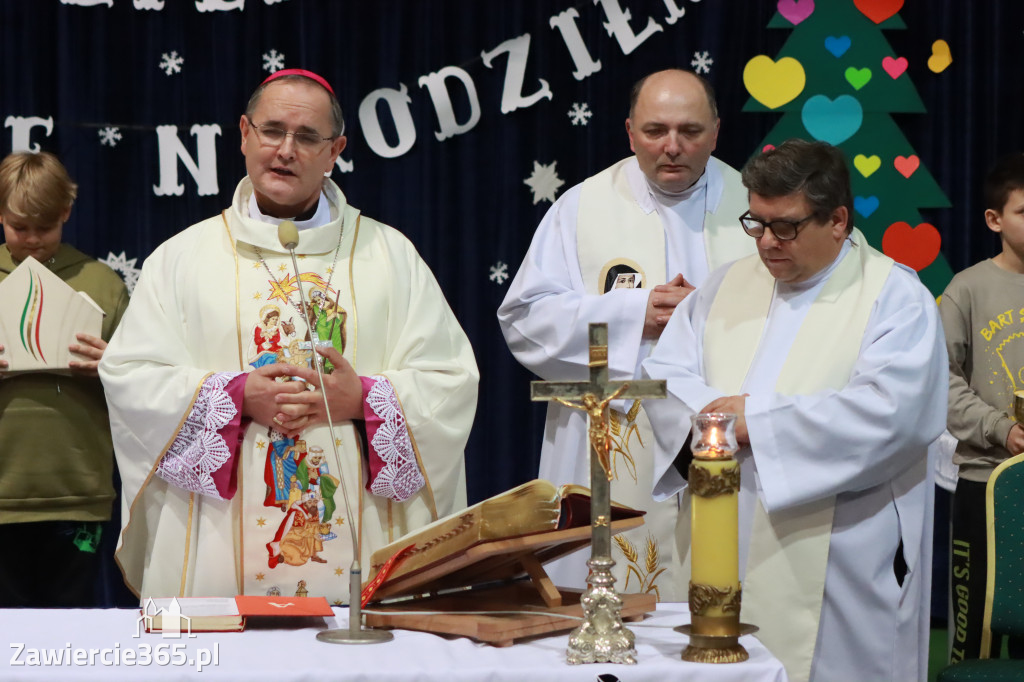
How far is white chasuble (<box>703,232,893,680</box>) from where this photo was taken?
3.28 meters

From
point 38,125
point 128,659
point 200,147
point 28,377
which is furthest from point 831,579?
point 38,125

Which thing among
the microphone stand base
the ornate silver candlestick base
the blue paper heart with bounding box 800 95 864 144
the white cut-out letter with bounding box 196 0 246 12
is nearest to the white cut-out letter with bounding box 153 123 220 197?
the white cut-out letter with bounding box 196 0 246 12

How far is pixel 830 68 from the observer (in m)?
5.87

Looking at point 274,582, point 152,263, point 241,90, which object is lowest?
point 274,582

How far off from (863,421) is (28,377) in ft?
8.32

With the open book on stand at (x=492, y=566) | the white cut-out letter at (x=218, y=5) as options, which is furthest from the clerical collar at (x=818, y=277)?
the white cut-out letter at (x=218, y=5)

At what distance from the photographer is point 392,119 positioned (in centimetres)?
569

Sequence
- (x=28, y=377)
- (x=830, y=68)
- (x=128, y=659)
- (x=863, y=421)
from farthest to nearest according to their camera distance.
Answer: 1. (x=830, y=68)
2. (x=28, y=377)
3. (x=863, y=421)
4. (x=128, y=659)

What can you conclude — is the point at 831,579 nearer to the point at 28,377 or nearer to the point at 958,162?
the point at 28,377

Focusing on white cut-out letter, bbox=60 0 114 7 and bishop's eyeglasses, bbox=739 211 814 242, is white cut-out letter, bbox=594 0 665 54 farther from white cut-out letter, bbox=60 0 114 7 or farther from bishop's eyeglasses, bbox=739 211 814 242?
bishop's eyeglasses, bbox=739 211 814 242

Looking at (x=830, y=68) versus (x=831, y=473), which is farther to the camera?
(x=830, y=68)

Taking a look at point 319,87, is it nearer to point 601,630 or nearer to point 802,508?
point 802,508

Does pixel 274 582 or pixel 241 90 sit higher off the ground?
pixel 241 90

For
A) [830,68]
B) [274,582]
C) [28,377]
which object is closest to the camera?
[274,582]
